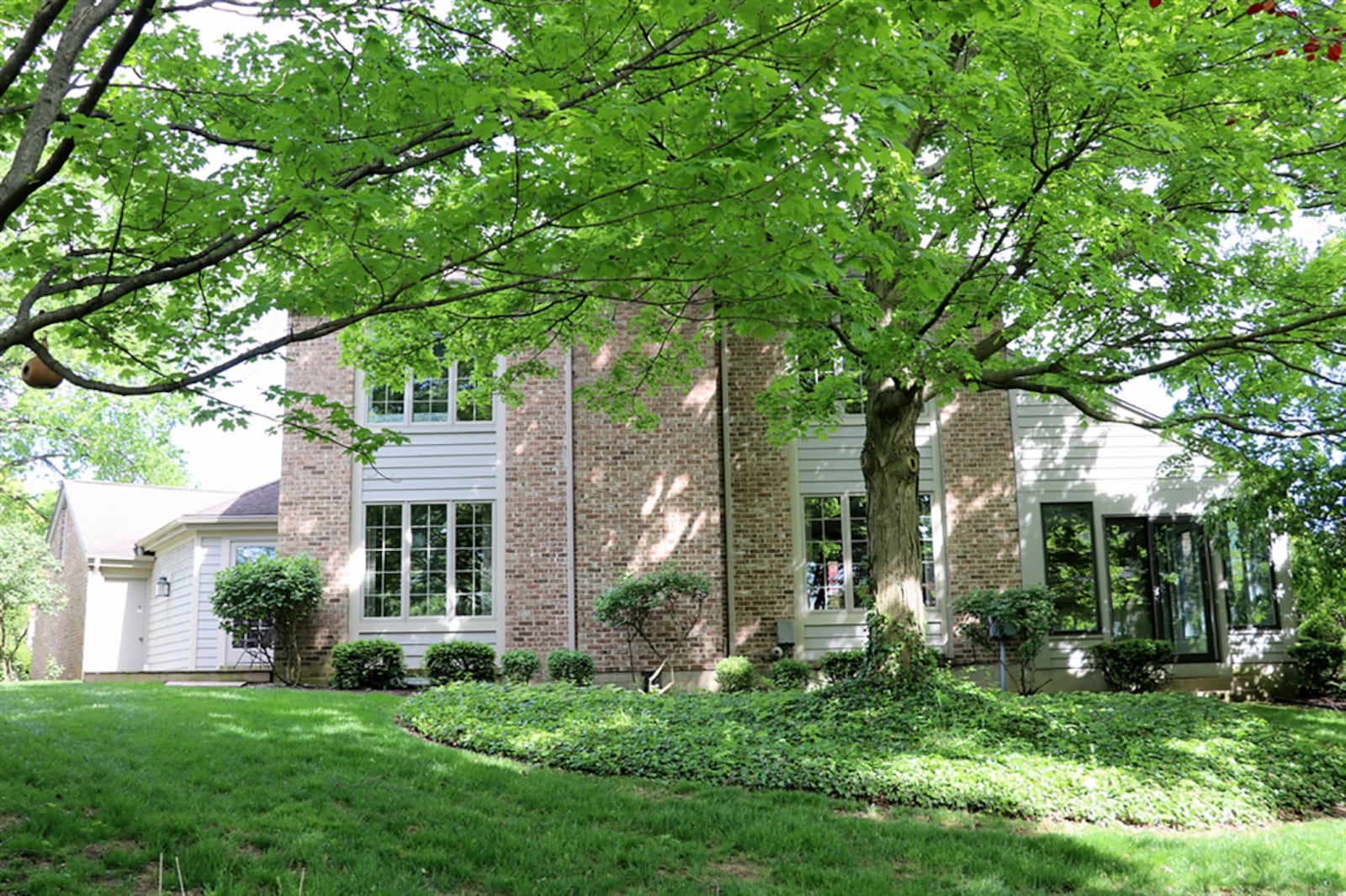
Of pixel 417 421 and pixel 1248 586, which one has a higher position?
pixel 417 421

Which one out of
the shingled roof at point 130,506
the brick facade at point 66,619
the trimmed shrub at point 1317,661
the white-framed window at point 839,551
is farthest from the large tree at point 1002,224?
the brick facade at point 66,619

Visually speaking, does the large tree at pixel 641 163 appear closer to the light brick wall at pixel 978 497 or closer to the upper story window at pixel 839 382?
the upper story window at pixel 839 382

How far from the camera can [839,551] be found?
49.2 feet

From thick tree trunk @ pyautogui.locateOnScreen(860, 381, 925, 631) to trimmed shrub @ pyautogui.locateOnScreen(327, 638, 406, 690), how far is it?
24.0 feet

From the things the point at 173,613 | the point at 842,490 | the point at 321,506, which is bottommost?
the point at 173,613

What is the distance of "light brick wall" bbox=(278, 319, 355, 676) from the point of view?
47.2ft

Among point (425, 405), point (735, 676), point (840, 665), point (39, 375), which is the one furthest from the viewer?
point (425, 405)

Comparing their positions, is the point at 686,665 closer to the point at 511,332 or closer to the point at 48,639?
the point at 511,332

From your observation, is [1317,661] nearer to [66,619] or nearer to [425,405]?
[425,405]

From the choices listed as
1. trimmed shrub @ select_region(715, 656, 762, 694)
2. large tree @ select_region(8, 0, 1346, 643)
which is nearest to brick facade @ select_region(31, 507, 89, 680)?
trimmed shrub @ select_region(715, 656, 762, 694)

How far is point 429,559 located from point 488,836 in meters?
9.52

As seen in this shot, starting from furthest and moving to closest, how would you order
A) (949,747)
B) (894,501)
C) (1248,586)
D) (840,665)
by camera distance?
1. (1248,586)
2. (840,665)
3. (894,501)
4. (949,747)

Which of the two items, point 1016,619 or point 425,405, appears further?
point 425,405

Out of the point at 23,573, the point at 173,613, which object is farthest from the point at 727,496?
the point at 23,573
